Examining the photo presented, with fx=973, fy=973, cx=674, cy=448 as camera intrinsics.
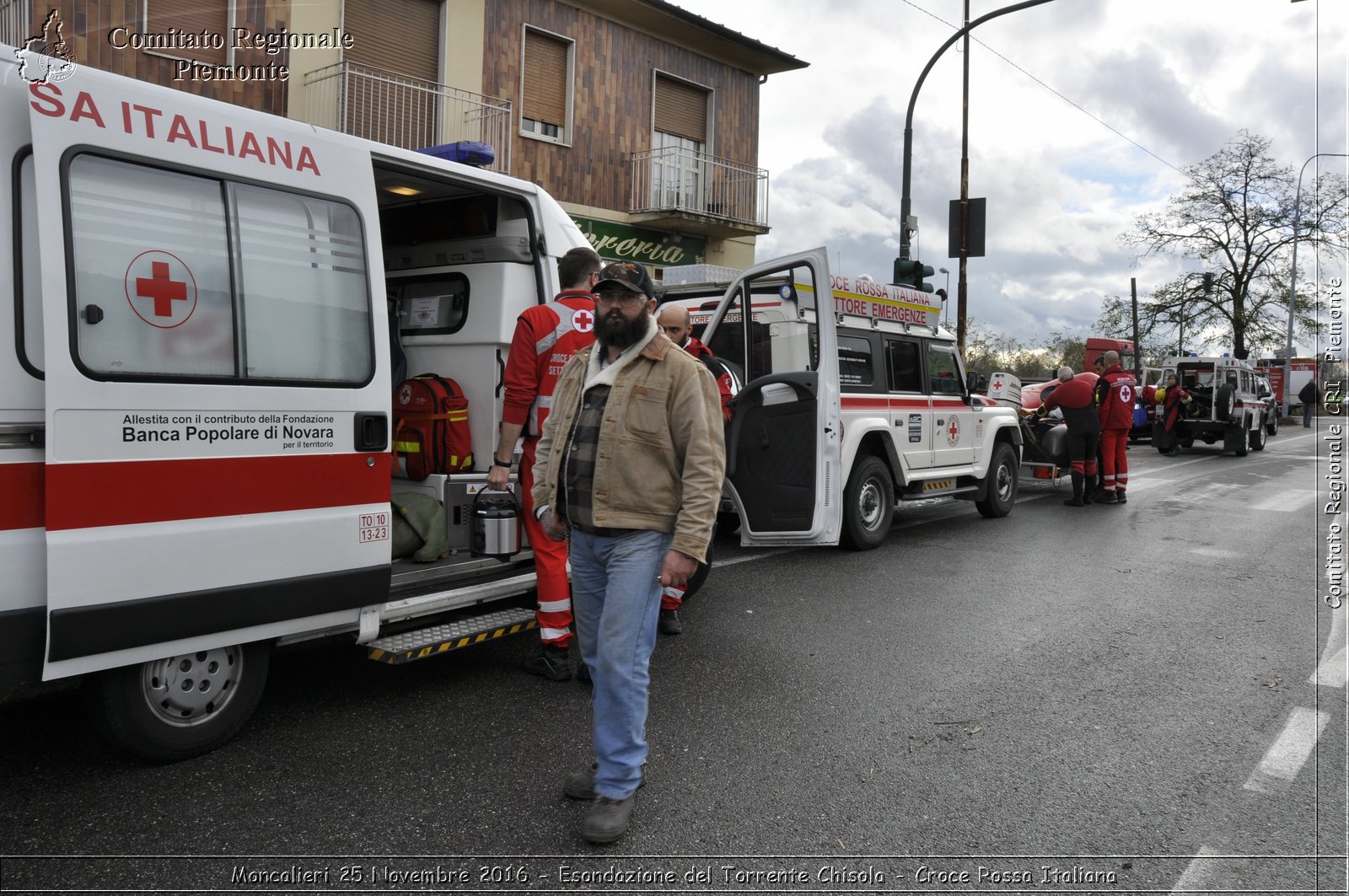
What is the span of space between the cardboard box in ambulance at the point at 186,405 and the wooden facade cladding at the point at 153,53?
7.21m

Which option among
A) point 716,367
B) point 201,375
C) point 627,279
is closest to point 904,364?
point 716,367

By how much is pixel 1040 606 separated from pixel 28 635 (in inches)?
224

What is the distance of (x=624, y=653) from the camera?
315 centimetres

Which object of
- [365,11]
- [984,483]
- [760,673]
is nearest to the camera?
[760,673]

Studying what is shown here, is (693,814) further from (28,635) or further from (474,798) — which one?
(28,635)

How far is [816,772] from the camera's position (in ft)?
12.2

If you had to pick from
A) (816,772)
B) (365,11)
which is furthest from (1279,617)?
(365,11)

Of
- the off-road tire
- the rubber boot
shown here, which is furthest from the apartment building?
the off-road tire

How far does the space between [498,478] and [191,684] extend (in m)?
1.51

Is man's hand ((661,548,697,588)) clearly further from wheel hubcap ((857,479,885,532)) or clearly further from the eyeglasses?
wheel hubcap ((857,479,885,532))

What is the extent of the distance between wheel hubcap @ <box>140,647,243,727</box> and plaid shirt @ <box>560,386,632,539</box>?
1477 millimetres

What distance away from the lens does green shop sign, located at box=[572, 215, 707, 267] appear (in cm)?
1639

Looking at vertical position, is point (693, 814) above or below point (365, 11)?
below

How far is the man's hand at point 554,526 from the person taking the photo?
338 cm
